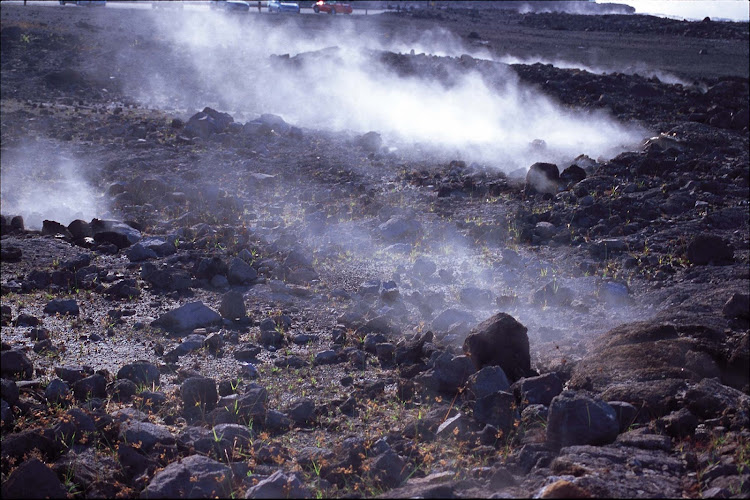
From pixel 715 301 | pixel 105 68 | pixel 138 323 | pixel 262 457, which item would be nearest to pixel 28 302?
pixel 138 323

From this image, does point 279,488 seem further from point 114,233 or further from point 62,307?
point 114,233

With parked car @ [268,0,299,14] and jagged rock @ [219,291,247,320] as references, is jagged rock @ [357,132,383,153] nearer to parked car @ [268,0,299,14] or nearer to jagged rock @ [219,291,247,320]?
jagged rock @ [219,291,247,320]

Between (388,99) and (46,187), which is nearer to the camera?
(46,187)

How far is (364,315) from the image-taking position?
7191 mm

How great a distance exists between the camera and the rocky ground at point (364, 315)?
14.4 ft

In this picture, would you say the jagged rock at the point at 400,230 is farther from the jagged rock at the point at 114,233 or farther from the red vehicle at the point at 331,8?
the red vehicle at the point at 331,8

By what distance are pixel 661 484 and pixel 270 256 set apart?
5.79 m

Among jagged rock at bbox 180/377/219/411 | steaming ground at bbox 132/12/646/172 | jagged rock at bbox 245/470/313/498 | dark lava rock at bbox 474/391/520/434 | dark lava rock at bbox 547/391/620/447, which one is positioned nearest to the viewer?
jagged rock at bbox 245/470/313/498

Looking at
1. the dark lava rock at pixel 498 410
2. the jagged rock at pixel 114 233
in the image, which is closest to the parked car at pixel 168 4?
the jagged rock at pixel 114 233

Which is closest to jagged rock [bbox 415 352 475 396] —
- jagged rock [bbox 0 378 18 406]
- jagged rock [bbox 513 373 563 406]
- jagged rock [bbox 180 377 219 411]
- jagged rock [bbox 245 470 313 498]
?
jagged rock [bbox 513 373 563 406]

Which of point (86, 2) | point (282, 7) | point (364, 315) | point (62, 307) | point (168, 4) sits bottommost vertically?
point (62, 307)

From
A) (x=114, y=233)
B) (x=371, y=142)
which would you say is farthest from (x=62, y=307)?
(x=371, y=142)

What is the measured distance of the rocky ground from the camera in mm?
4395

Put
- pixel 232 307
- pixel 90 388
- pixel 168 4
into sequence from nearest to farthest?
pixel 90 388
pixel 232 307
pixel 168 4
